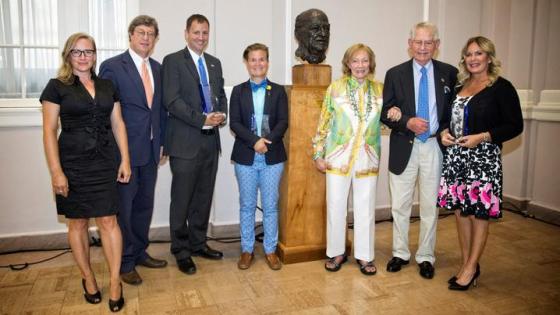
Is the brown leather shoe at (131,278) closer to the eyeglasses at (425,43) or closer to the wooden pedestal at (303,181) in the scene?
the wooden pedestal at (303,181)

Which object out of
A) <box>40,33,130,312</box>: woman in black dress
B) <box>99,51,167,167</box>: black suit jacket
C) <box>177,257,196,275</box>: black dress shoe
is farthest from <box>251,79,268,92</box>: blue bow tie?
<box>177,257,196,275</box>: black dress shoe

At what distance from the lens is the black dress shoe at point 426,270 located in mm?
3104

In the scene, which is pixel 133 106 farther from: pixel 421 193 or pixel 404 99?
pixel 421 193

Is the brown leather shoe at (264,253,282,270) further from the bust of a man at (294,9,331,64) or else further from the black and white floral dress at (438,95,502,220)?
the bust of a man at (294,9,331,64)

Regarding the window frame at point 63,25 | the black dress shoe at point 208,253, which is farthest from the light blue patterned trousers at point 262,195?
the window frame at point 63,25

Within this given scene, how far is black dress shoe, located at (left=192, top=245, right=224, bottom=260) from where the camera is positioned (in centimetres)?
346

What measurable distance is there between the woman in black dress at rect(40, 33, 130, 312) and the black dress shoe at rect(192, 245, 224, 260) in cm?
88

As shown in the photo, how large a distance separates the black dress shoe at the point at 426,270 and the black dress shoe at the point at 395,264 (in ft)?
0.47

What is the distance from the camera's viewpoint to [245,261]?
329 centimetres

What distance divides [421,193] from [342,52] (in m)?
1.75

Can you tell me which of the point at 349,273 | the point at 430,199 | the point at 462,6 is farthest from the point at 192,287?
the point at 462,6

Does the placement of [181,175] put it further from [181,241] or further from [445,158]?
[445,158]

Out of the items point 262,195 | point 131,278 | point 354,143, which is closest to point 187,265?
point 131,278

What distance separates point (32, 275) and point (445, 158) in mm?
2982
